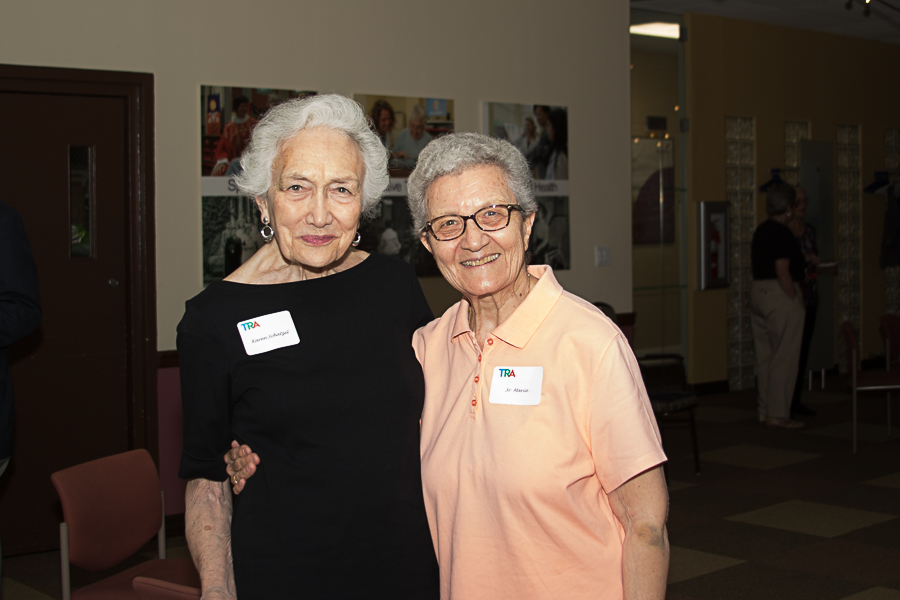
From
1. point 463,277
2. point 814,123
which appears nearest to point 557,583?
point 463,277

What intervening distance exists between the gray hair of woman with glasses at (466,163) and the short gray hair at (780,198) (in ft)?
19.3

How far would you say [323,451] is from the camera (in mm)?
1631

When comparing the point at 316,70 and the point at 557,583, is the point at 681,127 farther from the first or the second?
the point at 557,583

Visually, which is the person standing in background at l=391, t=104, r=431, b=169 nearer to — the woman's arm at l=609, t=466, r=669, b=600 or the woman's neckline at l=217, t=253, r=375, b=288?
the woman's neckline at l=217, t=253, r=375, b=288

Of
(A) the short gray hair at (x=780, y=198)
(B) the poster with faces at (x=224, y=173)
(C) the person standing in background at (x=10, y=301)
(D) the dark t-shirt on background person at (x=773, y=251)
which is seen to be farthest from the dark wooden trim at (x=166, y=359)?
(A) the short gray hair at (x=780, y=198)

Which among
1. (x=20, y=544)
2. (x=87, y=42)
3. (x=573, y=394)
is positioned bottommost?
(x=20, y=544)

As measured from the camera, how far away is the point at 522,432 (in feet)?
5.23

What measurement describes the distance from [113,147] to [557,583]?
391cm

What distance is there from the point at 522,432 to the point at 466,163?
0.55 metres

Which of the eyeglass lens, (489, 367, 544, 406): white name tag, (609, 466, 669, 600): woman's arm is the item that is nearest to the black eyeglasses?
the eyeglass lens

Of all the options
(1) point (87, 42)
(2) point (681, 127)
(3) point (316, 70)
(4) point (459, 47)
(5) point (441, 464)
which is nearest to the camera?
(5) point (441, 464)

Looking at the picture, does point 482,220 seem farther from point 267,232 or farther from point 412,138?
point 412,138

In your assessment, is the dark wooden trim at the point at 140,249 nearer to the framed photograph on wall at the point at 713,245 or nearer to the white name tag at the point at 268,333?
the white name tag at the point at 268,333

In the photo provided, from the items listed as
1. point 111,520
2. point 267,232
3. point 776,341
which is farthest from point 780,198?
point 267,232
